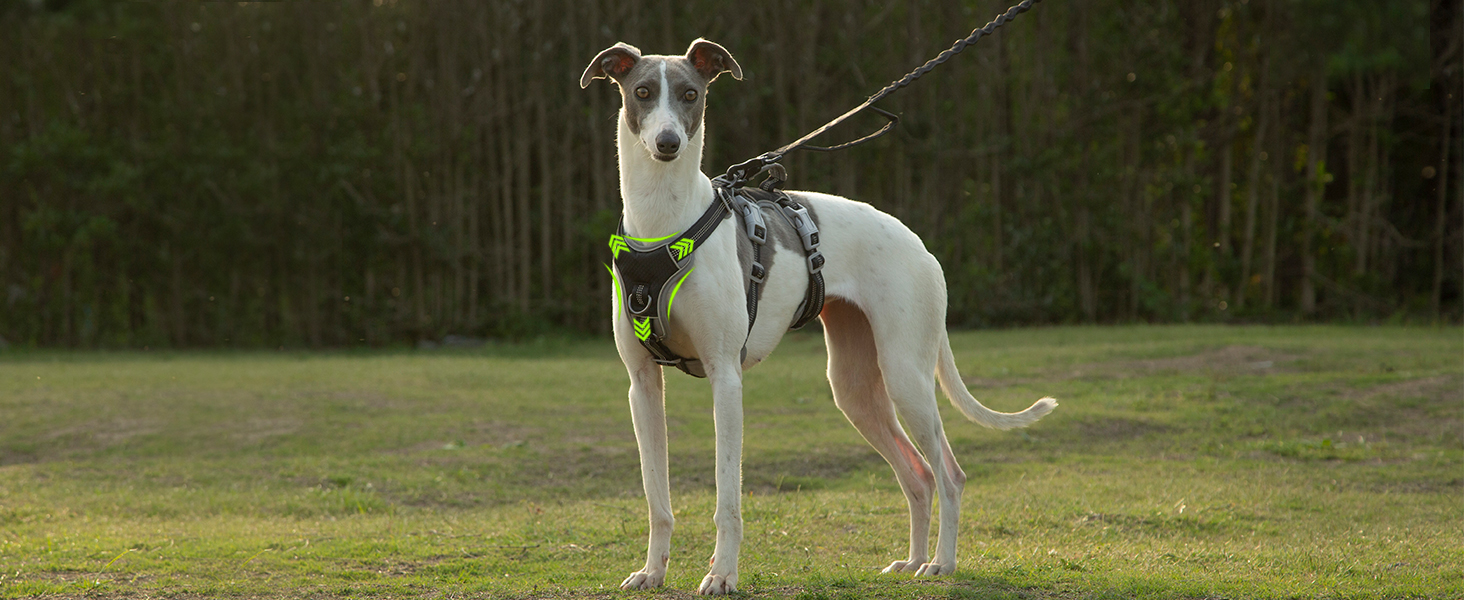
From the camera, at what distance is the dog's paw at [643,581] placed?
169 inches

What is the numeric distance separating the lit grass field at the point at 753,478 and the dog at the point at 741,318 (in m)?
0.42

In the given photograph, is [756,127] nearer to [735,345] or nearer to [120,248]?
[120,248]

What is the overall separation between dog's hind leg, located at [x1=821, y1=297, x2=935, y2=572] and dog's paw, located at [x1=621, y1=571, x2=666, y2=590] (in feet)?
3.75

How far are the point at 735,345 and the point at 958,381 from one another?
4.78 feet

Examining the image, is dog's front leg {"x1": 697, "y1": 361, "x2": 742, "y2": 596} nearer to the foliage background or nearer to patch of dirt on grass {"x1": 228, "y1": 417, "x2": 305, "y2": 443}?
patch of dirt on grass {"x1": 228, "y1": 417, "x2": 305, "y2": 443}

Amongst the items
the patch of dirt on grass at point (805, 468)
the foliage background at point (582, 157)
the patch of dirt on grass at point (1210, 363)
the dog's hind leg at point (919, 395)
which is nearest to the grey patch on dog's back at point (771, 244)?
the dog's hind leg at point (919, 395)

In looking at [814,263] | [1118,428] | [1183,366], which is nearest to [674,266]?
[814,263]

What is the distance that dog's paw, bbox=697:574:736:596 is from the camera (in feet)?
13.4

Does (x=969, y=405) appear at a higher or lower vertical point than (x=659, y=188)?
lower

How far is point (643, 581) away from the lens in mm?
4301

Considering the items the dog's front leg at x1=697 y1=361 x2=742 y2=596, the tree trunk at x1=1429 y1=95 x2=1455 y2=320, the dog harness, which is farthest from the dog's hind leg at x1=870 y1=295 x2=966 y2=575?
the tree trunk at x1=1429 y1=95 x2=1455 y2=320

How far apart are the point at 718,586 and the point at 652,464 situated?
0.53m

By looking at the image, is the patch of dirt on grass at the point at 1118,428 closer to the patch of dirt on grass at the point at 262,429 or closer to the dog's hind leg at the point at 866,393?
the dog's hind leg at the point at 866,393

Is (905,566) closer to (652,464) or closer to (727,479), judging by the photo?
(727,479)
